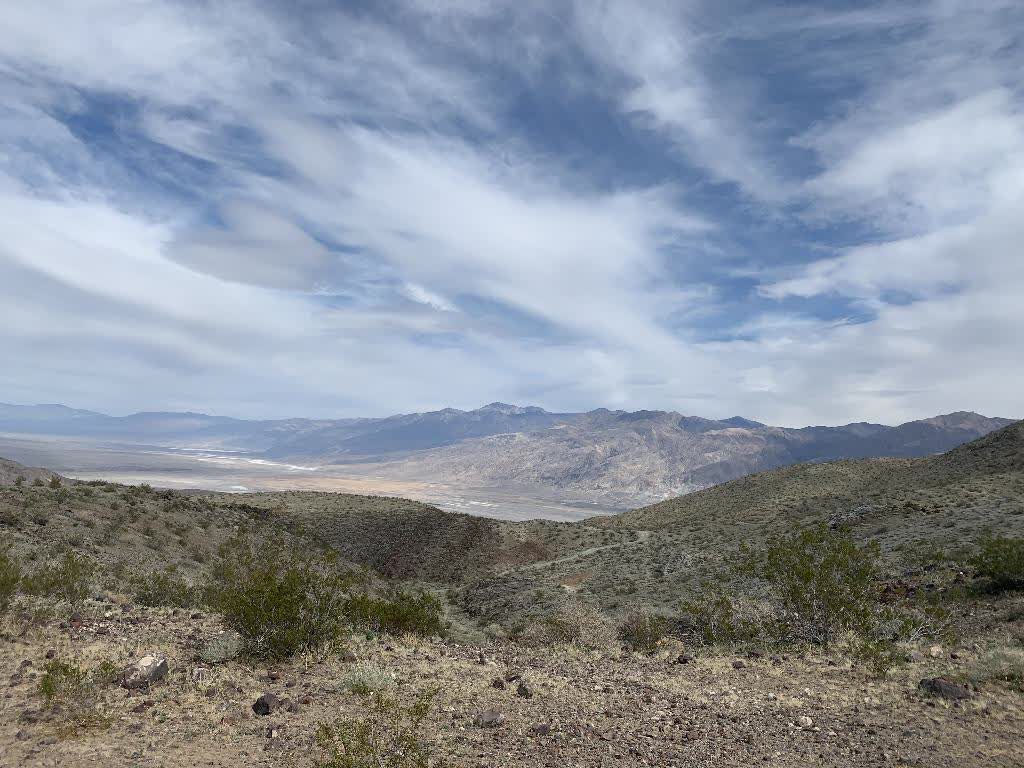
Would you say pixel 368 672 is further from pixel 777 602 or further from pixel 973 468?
pixel 973 468

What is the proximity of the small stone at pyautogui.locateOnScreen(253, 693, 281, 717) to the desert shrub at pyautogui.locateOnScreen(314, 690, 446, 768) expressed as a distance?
107 centimetres

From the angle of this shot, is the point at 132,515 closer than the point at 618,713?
No

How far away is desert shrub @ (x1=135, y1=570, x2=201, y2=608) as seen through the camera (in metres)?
14.2

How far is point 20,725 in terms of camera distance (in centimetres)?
683

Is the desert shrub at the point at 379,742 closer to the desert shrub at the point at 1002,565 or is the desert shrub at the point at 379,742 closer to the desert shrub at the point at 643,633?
the desert shrub at the point at 643,633

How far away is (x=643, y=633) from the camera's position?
50.8 ft

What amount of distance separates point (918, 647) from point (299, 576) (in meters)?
12.0

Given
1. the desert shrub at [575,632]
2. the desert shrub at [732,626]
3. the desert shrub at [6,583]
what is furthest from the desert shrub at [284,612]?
the desert shrub at [732,626]

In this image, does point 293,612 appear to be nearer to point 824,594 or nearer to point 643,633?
point 643,633

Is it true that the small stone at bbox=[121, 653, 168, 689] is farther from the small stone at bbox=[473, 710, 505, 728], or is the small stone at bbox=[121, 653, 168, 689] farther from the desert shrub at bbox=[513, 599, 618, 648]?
the desert shrub at bbox=[513, 599, 618, 648]

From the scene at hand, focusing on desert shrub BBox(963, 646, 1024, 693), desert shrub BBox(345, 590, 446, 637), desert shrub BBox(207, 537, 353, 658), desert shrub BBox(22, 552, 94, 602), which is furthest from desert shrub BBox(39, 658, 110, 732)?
desert shrub BBox(963, 646, 1024, 693)

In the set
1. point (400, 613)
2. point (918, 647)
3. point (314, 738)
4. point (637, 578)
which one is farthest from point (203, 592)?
point (637, 578)

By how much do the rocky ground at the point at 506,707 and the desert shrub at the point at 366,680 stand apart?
27mm

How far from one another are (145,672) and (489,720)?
203 inches
